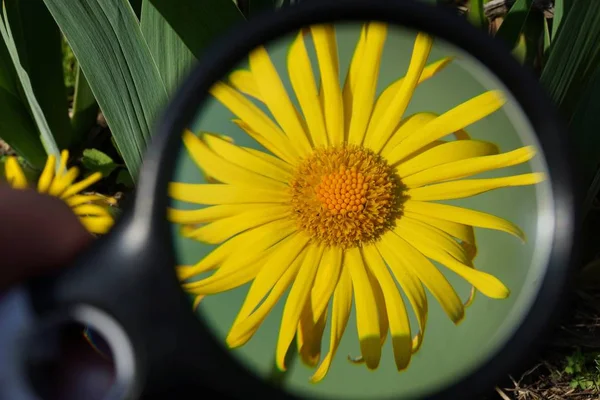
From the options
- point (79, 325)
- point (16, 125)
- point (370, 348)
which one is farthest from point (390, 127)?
point (16, 125)

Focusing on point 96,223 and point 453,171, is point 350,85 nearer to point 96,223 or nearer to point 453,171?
point 453,171

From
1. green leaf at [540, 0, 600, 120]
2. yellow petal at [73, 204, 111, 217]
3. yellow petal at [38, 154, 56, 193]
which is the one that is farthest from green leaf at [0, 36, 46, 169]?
green leaf at [540, 0, 600, 120]

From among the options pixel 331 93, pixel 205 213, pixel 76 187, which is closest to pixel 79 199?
pixel 76 187

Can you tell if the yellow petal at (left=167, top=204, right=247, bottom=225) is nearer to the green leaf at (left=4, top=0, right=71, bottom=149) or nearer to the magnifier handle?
the magnifier handle

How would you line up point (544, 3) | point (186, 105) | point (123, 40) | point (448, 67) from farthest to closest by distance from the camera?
point (544, 3) → point (123, 40) → point (448, 67) → point (186, 105)

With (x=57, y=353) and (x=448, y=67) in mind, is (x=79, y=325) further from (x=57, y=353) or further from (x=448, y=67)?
(x=448, y=67)
